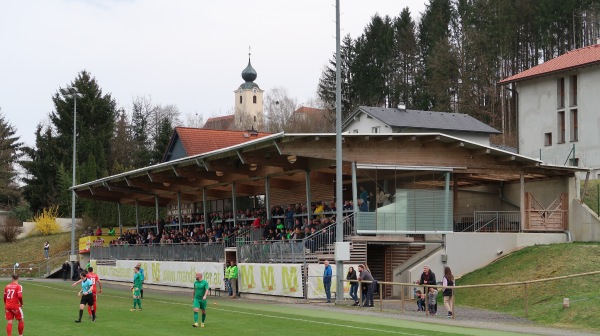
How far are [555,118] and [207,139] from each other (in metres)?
25.7

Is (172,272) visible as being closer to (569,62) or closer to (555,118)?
(555,118)

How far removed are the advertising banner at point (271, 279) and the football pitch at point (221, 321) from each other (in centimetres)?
116

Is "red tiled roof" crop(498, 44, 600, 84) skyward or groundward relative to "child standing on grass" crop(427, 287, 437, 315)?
skyward

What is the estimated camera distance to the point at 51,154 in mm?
87062

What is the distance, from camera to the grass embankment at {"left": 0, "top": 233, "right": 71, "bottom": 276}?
68.8 meters

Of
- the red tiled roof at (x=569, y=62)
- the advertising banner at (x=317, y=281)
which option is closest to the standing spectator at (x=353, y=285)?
the advertising banner at (x=317, y=281)

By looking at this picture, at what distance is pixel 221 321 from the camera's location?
25281 millimetres

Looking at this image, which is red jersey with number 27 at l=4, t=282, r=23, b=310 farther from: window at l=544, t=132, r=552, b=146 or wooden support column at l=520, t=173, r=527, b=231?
window at l=544, t=132, r=552, b=146

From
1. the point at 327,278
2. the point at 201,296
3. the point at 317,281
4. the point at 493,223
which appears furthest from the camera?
the point at 493,223

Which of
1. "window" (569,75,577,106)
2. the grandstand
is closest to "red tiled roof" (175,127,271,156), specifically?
the grandstand

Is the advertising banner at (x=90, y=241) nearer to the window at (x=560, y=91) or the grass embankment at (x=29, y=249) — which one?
the grass embankment at (x=29, y=249)

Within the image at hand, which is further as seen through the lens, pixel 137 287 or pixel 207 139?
pixel 207 139

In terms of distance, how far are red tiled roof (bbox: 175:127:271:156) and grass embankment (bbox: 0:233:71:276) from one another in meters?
12.9

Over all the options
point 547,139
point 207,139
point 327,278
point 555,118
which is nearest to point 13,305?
point 327,278
